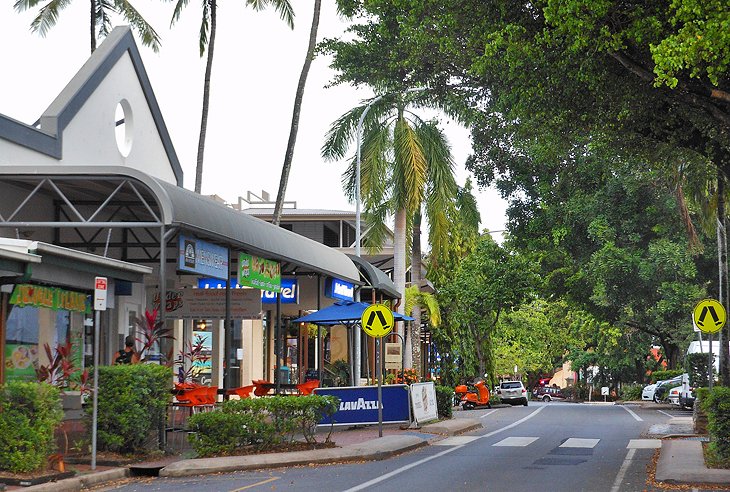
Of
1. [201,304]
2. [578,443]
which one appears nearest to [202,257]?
[201,304]

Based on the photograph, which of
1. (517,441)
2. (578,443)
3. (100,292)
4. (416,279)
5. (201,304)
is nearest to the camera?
(100,292)

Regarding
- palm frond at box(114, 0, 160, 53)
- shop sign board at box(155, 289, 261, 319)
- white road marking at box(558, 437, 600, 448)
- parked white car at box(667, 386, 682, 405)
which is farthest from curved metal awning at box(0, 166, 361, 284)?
parked white car at box(667, 386, 682, 405)

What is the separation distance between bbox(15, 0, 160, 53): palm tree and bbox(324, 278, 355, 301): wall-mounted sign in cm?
1453

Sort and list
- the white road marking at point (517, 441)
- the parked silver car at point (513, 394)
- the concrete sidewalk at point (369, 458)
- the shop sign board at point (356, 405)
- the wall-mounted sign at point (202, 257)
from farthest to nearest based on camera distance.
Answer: the parked silver car at point (513, 394) < the shop sign board at point (356, 405) < the white road marking at point (517, 441) < the wall-mounted sign at point (202, 257) < the concrete sidewalk at point (369, 458)

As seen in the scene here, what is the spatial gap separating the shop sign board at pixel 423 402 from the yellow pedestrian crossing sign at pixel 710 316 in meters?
7.39

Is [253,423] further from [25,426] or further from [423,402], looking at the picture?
[423,402]

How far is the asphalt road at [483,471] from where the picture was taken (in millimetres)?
15141

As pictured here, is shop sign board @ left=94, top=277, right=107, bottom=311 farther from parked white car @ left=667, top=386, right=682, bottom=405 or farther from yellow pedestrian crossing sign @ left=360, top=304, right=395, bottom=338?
parked white car @ left=667, top=386, right=682, bottom=405

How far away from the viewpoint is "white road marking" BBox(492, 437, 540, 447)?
23297 mm

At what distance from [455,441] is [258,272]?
5.94m

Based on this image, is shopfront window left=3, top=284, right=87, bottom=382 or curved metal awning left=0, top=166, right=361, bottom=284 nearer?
shopfront window left=3, top=284, right=87, bottom=382

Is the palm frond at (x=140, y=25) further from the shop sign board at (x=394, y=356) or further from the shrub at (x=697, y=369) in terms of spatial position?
the shrub at (x=697, y=369)

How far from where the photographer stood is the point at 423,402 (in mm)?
27266

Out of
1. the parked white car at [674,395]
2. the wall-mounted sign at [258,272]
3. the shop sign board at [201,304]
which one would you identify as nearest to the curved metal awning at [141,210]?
the wall-mounted sign at [258,272]
